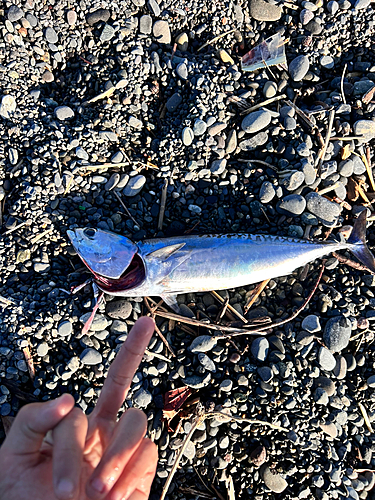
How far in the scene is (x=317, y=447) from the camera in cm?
335

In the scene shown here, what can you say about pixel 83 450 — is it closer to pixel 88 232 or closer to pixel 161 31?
pixel 88 232

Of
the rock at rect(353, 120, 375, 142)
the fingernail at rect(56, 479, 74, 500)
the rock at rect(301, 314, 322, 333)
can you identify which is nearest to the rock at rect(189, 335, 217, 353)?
the rock at rect(301, 314, 322, 333)

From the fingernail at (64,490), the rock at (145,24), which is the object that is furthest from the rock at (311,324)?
the rock at (145,24)

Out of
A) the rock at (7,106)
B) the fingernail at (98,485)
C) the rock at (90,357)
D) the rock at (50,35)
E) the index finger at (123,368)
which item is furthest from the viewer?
the rock at (50,35)

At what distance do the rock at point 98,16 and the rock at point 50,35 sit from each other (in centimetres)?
40

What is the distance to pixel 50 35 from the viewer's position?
3.97 meters

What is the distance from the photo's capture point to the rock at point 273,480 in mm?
3207

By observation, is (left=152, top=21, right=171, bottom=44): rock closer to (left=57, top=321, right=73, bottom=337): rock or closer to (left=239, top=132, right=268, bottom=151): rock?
(left=239, top=132, right=268, bottom=151): rock

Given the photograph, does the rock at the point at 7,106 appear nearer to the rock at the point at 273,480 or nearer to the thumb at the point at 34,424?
the thumb at the point at 34,424

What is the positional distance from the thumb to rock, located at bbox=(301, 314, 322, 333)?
2635 millimetres

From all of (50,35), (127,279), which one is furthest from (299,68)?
(127,279)

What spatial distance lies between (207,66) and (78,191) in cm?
197

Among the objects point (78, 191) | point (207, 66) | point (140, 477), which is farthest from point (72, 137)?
point (140, 477)

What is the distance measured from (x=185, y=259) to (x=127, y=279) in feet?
2.00
